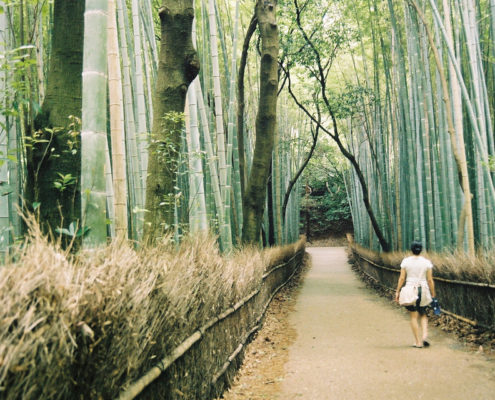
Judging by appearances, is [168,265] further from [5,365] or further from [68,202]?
[5,365]

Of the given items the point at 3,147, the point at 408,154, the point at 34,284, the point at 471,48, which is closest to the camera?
the point at 34,284

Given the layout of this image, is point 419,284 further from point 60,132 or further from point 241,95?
point 241,95

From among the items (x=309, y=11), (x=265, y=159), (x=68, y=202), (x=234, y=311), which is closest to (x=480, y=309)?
(x=234, y=311)

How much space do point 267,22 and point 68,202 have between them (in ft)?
14.5

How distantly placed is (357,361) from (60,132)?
2.77 metres

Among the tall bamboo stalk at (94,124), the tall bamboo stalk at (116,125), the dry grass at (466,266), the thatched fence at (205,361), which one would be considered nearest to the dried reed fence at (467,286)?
the dry grass at (466,266)

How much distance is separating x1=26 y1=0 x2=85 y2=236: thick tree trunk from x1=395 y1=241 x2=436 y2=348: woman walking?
298 cm

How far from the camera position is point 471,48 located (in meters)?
4.53

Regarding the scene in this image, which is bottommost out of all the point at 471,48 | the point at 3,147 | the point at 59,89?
the point at 3,147

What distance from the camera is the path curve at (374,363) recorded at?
9.73 feet

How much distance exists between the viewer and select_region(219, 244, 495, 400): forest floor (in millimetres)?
3012

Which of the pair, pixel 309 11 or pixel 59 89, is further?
pixel 309 11

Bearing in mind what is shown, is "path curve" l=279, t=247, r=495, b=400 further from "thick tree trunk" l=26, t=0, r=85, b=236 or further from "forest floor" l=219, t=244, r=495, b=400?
"thick tree trunk" l=26, t=0, r=85, b=236

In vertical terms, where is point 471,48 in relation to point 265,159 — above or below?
above
